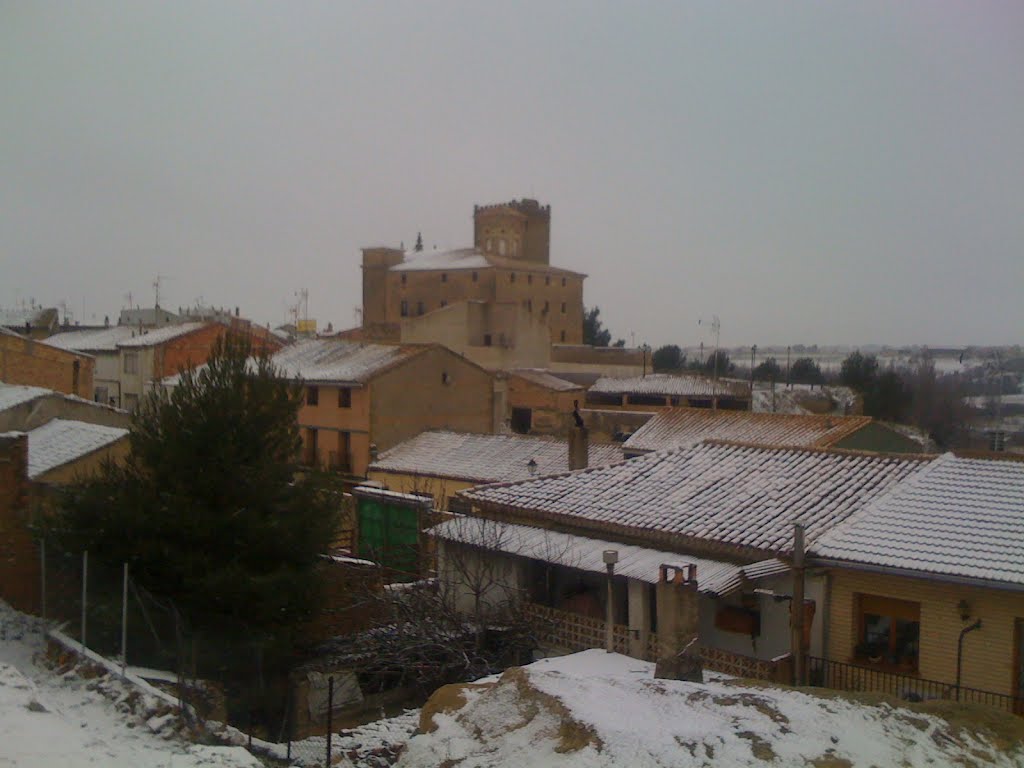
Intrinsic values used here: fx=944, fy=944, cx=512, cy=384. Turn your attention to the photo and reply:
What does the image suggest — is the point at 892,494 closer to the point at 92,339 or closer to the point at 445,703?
the point at 445,703

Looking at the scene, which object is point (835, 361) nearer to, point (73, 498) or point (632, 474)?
point (632, 474)

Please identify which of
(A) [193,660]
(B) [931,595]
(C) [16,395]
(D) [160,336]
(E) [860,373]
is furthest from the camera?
(E) [860,373]

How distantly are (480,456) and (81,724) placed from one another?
54.4 ft

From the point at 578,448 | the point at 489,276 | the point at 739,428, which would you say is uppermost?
the point at 489,276

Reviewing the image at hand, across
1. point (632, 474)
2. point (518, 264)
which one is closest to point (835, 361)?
point (518, 264)

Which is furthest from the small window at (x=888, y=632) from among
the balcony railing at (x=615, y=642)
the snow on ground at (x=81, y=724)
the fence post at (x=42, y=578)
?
the fence post at (x=42, y=578)

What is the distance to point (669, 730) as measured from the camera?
255 inches

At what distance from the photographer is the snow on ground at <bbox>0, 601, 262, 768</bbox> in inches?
273

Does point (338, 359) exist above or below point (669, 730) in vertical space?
above

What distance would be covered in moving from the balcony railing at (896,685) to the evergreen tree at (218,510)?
649cm

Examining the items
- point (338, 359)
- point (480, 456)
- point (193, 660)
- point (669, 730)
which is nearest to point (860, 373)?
point (338, 359)

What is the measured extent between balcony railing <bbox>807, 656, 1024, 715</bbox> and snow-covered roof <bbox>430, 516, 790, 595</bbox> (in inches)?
49.3

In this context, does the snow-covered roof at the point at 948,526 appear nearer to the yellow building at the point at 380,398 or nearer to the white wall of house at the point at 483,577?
the white wall of house at the point at 483,577

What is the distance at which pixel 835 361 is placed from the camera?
8288cm
